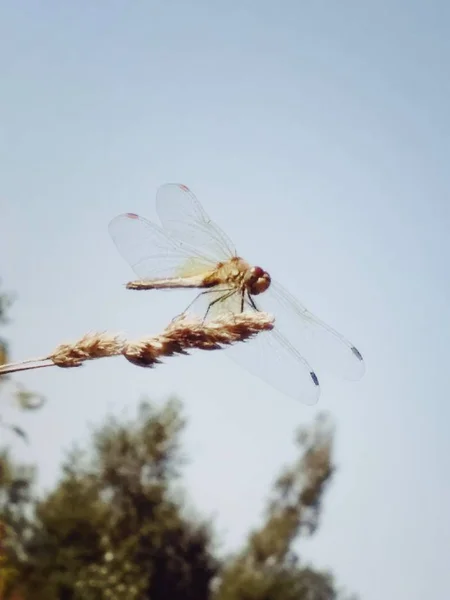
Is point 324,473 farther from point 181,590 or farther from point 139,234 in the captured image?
point 139,234

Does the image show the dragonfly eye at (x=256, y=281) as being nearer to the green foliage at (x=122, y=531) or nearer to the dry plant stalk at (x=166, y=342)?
the dry plant stalk at (x=166, y=342)

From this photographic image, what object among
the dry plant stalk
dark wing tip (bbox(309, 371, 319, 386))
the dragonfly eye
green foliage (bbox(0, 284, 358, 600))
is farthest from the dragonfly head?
green foliage (bbox(0, 284, 358, 600))

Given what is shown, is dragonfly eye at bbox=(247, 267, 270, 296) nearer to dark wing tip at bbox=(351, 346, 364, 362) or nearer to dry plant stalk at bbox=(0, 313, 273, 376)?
dark wing tip at bbox=(351, 346, 364, 362)

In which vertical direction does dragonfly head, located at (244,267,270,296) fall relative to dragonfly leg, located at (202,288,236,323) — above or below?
above

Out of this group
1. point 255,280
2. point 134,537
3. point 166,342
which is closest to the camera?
point 166,342

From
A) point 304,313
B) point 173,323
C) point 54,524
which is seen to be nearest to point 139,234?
point 304,313

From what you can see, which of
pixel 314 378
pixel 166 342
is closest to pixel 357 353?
pixel 314 378

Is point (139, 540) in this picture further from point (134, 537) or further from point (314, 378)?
point (314, 378)
